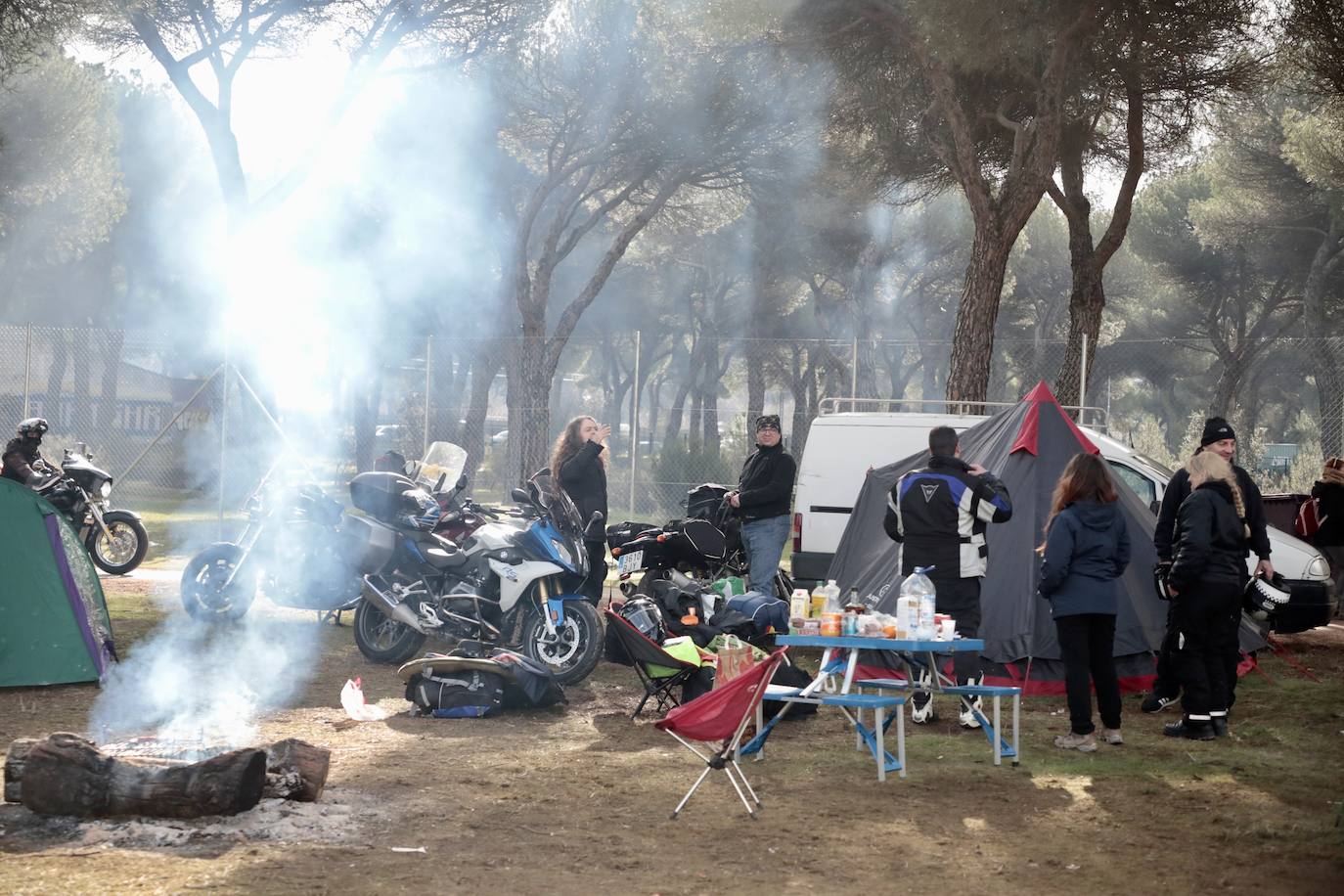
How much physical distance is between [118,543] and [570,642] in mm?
7236

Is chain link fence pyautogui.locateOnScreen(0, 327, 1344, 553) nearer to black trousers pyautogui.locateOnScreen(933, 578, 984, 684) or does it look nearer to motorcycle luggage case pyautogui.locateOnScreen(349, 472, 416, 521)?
motorcycle luggage case pyautogui.locateOnScreen(349, 472, 416, 521)

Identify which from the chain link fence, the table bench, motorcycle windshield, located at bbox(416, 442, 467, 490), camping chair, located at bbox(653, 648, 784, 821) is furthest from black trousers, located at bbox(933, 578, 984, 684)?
motorcycle windshield, located at bbox(416, 442, 467, 490)

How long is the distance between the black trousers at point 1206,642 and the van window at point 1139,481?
3.22m

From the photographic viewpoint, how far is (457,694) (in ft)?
25.4

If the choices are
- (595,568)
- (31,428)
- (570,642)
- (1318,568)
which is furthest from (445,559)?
(1318,568)

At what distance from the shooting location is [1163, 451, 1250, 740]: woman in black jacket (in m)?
7.16

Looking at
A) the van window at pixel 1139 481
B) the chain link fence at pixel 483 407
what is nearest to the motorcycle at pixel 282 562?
the chain link fence at pixel 483 407

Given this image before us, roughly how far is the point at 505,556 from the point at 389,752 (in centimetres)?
224

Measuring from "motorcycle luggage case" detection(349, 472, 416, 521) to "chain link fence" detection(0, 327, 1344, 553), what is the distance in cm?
94

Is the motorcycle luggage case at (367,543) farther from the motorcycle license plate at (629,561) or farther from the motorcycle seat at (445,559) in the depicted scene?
the motorcycle license plate at (629,561)

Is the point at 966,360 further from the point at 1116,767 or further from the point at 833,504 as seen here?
the point at 1116,767

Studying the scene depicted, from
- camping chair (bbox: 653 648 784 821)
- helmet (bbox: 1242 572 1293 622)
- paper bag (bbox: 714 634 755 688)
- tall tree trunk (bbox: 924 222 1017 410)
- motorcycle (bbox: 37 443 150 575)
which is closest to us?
camping chair (bbox: 653 648 784 821)

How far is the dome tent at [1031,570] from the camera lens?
27.8 feet

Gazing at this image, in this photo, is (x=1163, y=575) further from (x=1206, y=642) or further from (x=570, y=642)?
(x=570, y=642)
